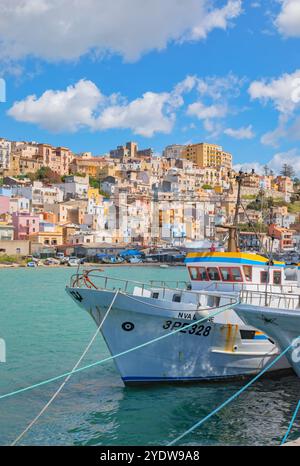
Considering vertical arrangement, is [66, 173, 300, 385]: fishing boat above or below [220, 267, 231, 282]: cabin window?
below

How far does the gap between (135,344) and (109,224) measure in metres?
83.1

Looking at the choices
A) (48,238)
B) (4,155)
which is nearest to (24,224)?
(48,238)

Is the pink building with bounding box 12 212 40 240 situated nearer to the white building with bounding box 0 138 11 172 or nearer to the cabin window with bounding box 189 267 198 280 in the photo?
the white building with bounding box 0 138 11 172

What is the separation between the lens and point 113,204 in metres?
99.7

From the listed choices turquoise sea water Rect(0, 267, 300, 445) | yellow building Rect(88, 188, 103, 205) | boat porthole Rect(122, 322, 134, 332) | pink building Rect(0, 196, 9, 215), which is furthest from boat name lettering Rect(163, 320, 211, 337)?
yellow building Rect(88, 188, 103, 205)

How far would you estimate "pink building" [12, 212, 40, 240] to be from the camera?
81625mm

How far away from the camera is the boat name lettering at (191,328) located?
45.5 feet

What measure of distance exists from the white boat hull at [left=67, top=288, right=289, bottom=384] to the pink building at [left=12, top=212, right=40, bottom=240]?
227 feet

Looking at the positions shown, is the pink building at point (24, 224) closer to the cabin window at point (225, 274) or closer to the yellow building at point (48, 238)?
the yellow building at point (48, 238)

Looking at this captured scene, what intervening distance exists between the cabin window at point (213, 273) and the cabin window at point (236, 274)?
17.5 inches

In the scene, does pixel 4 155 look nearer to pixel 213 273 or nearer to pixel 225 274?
pixel 213 273

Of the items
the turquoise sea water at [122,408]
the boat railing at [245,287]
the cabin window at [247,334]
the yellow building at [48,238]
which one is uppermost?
the yellow building at [48,238]

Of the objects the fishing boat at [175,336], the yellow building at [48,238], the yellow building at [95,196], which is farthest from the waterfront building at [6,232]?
the fishing boat at [175,336]

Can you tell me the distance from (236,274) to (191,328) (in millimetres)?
2439
